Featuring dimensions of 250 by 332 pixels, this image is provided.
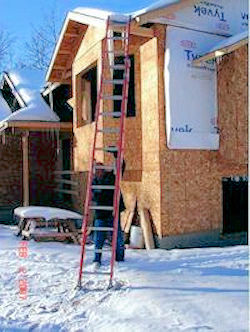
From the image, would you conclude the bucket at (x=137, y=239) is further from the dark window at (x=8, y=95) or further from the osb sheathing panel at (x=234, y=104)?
the dark window at (x=8, y=95)

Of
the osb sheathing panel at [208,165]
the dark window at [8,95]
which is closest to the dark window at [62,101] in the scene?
the dark window at [8,95]

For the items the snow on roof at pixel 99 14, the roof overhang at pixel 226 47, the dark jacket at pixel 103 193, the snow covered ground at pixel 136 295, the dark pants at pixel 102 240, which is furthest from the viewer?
the roof overhang at pixel 226 47

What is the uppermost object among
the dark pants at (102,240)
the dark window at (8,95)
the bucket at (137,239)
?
the dark window at (8,95)

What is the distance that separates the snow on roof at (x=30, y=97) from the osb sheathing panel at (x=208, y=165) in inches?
209

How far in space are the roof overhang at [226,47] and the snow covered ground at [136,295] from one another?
12.9 ft

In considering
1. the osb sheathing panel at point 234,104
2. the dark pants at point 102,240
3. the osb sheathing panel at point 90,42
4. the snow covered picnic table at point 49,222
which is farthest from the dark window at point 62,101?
the dark pants at point 102,240

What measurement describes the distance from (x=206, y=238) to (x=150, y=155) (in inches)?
85.6

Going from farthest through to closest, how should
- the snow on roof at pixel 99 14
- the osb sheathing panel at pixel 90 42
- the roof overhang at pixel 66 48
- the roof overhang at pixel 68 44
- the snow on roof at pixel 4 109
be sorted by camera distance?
the snow on roof at pixel 4 109
the roof overhang at pixel 66 48
the roof overhang at pixel 68 44
the osb sheathing panel at pixel 90 42
the snow on roof at pixel 99 14

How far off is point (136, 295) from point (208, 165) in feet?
16.5

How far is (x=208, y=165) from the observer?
32.5ft

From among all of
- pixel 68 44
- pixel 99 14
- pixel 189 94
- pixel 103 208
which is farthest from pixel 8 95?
pixel 103 208

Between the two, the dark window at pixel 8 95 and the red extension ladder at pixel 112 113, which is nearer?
the red extension ladder at pixel 112 113

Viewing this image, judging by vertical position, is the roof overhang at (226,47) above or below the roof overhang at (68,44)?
below

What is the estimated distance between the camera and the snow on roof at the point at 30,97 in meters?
13.4
